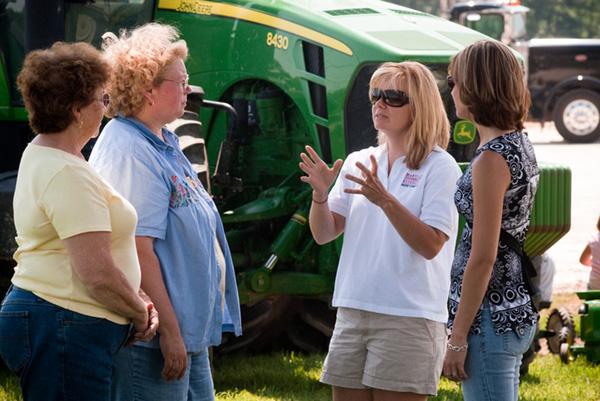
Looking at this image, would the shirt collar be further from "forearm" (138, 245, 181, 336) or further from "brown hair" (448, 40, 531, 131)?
"brown hair" (448, 40, 531, 131)

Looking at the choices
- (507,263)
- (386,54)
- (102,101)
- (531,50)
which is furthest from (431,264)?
(531,50)

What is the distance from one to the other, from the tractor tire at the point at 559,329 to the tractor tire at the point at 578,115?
52.3 feet

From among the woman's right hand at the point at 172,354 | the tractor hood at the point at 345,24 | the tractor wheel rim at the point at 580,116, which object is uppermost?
the tractor hood at the point at 345,24

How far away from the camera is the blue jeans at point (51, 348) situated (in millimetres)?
3340

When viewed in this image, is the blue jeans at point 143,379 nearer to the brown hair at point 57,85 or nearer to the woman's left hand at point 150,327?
the woman's left hand at point 150,327

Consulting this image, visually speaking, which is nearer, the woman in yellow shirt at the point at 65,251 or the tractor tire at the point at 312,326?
the woman in yellow shirt at the point at 65,251

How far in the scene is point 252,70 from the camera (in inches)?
269

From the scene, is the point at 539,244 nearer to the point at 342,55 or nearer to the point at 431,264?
the point at 342,55

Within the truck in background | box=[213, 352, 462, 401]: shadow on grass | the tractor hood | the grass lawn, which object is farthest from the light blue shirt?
the truck in background

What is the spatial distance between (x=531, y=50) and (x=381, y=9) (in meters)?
17.4

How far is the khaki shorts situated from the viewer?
4016mm

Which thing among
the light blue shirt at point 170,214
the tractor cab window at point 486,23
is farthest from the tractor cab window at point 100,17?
the light blue shirt at point 170,214

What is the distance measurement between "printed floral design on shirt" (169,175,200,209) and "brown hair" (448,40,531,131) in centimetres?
86

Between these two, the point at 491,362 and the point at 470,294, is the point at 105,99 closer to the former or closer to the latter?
the point at 470,294
